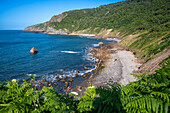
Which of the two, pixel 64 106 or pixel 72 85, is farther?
pixel 72 85

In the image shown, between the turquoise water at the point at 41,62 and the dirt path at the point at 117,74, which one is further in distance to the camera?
the turquoise water at the point at 41,62

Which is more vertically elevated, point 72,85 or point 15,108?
point 15,108

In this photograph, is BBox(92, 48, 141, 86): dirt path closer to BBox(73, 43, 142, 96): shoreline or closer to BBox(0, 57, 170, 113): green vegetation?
BBox(73, 43, 142, 96): shoreline

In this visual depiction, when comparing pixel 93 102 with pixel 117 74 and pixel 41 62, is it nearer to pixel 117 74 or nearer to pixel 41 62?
pixel 117 74

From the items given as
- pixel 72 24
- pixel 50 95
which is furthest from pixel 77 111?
pixel 72 24

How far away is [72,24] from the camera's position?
139625 mm


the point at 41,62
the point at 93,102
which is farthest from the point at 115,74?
the point at 41,62

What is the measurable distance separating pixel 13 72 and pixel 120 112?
23331 millimetres

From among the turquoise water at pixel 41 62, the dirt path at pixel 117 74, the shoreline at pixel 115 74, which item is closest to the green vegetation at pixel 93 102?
the shoreline at pixel 115 74

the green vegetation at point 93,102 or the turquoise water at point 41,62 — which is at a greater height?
the green vegetation at point 93,102

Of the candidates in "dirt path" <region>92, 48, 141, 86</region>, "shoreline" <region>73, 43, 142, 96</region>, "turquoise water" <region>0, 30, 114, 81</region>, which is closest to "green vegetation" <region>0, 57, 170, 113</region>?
"shoreline" <region>73, 43, 142, 96</region>

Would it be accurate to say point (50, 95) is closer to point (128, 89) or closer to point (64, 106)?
point (64, 106)

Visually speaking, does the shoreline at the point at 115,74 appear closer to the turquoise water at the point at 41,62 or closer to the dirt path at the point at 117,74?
the dirt path at the point at 117,74

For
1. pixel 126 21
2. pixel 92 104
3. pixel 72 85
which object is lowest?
pixel 72 85
